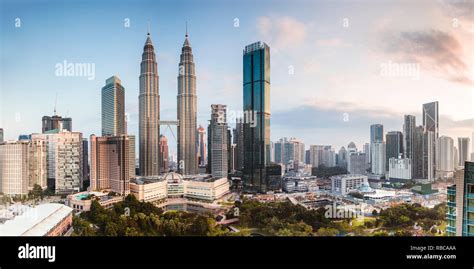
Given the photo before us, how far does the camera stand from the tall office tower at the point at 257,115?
3133 millimetres

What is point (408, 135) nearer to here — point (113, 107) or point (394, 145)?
point (394, 145)

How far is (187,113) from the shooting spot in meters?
3.38

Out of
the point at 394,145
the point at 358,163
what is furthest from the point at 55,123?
the point at 394,145

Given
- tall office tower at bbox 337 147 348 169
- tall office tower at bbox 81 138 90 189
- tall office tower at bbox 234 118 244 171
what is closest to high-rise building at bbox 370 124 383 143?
tall office tower at bbox 337 147 348 169

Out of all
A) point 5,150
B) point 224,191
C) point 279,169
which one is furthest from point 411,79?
point 5,150

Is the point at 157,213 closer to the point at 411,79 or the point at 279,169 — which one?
the point at 279,169

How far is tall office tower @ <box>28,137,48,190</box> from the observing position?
3.03 m

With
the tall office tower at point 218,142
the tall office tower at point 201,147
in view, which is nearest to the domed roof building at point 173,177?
the tall office tower at point 201,147

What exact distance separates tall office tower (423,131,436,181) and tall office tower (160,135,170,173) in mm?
3127

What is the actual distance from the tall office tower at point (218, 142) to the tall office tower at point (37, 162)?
6.21 feet

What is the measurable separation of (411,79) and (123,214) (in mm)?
3447

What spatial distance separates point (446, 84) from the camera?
3006 mm

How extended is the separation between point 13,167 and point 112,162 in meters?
0.99
